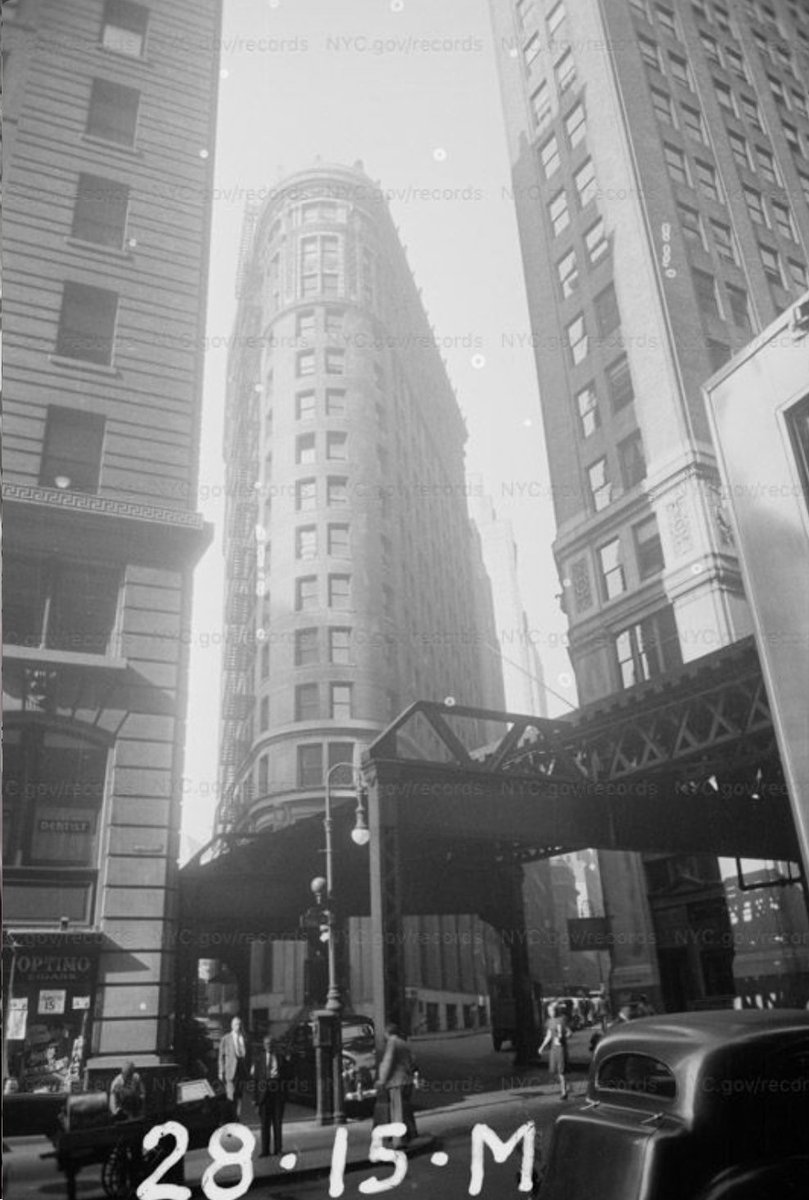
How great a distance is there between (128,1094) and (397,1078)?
395cm

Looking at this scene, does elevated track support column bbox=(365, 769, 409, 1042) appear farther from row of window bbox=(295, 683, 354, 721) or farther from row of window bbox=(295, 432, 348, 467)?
row of window bbox=(295, 432, 348, 467)

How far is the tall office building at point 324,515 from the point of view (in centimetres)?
5012

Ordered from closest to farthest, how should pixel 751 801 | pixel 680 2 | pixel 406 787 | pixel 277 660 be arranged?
pixel 406 787, pixel 751 801, pixel 680 2, pixel 277 660

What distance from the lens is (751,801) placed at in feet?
67.1

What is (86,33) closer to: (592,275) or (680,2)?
(592,275)

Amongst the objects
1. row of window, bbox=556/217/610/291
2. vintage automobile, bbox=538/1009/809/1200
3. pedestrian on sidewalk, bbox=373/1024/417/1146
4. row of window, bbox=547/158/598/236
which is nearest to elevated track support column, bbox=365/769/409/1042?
pedestrian on sidewalk, bbox=373/1024/417/1146

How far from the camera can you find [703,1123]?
5.22 m

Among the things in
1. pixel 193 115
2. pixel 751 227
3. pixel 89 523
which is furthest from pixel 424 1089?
pixel 751 227

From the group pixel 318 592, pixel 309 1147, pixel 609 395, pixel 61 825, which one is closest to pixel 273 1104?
pixel 309 1147

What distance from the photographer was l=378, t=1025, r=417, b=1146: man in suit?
12367 millimetres

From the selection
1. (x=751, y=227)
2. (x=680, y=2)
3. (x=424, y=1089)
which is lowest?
(x=424, y=1089)

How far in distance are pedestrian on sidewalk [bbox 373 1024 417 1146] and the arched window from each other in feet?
19.7

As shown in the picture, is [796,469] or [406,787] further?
[406,787]

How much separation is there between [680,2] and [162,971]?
5214cm
